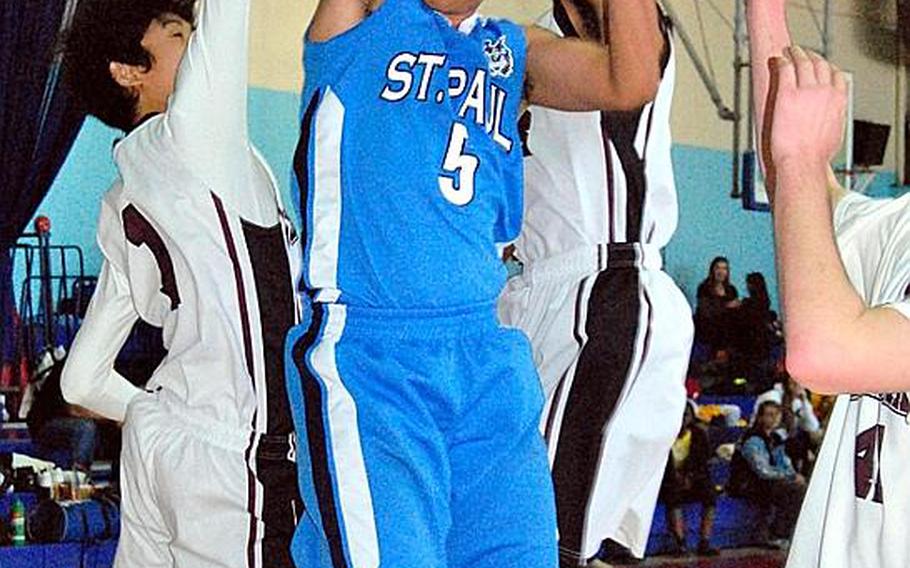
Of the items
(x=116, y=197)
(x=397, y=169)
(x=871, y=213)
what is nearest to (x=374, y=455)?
(x=397, y=169)

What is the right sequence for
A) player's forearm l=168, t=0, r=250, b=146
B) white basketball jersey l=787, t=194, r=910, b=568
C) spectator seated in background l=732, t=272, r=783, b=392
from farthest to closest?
spectator seated in background l=732, t=272, r=783, b=392
player's forearm l=168, t=0, r=250, b=146
white basketball jersey l=787, t=194, r=910, b=568

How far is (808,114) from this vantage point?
1759 millimetres

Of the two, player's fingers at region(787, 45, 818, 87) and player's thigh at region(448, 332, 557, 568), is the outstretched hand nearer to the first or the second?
player's fingers at region(787, 45, 818, 87)

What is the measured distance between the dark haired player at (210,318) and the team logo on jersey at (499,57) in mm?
730

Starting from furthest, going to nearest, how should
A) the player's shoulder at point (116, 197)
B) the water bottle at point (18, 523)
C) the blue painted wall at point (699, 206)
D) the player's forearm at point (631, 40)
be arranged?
1. the blue painted wall at point (699, 206)
2. the water bottle at point (18, 523)
3. the player's shoulder at point (116, 197)
4. the player's forearm at point (631, 40)

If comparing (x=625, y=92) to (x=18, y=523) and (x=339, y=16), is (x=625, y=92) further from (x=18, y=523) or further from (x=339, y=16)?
(x=18, y=523)

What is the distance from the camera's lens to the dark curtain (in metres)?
7.68

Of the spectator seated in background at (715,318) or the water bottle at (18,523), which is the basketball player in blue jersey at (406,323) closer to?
the water bottle at (18,523)

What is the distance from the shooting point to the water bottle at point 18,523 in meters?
7.24

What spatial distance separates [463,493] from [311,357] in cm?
33

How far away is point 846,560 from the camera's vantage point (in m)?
2.22

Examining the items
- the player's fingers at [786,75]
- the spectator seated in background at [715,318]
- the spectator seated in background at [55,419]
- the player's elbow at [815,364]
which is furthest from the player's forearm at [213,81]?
the spectator seated in background at [715,318]

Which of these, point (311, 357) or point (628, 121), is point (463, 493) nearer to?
point (311, 357)

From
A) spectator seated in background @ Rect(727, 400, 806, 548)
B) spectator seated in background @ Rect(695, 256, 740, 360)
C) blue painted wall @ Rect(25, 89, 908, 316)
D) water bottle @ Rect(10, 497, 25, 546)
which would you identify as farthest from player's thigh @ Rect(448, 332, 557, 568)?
spectator seated in background @ Rect(695, 256, 740, 360)
